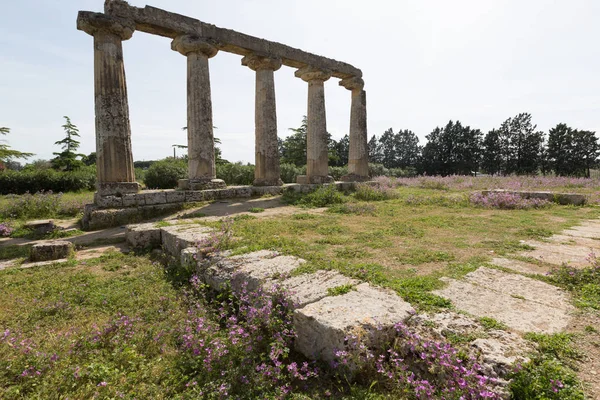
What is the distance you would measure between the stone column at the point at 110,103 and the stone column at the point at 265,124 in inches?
177

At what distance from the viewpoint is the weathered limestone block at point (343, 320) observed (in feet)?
6.79

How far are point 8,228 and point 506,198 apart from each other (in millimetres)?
13673

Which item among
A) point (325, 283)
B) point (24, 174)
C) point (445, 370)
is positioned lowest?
point (445, 370)

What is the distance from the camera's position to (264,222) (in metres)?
6.44

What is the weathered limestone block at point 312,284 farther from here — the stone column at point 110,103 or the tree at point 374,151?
the tree at point 374,151

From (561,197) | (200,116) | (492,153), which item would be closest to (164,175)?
(200,116)

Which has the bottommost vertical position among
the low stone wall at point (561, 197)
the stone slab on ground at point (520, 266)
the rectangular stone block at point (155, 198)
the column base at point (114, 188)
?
the stone slab on ground at point (520, 266)

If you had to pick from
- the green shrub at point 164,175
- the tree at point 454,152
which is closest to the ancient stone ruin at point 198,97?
the green shrub at point 164,175

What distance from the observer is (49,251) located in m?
5.03

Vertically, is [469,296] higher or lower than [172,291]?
higher

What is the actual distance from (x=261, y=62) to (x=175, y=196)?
613 centimetres

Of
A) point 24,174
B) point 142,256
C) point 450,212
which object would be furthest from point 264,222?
point 24,174

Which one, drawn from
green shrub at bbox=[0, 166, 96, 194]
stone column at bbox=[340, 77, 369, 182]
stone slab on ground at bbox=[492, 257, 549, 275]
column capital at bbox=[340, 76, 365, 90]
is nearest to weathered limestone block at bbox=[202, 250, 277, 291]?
stone slab on ground at bbox=[492, 257, 549, 275]

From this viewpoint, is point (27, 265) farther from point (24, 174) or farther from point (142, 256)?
point (24, 174)
